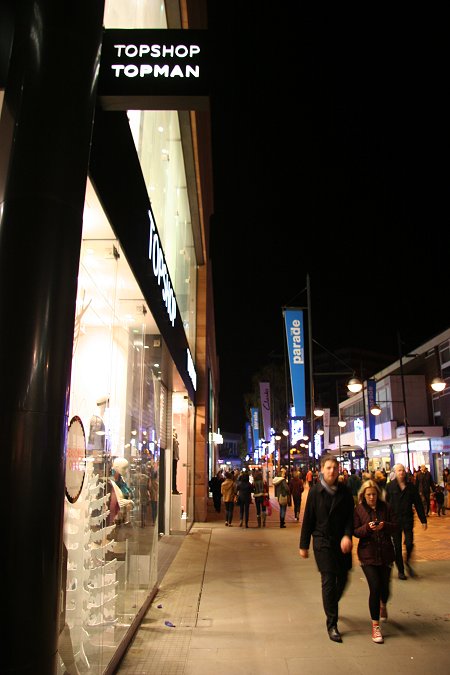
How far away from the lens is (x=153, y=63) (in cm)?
418

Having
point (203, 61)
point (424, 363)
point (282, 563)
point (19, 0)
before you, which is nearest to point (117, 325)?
point (203, 61)

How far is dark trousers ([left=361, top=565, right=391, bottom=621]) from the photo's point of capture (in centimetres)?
593

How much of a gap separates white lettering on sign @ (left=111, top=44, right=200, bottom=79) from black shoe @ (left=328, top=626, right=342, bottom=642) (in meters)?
5.53

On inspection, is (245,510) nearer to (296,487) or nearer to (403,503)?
(296,487)

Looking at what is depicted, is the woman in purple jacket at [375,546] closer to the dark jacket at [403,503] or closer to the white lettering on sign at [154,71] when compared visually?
the dark jacket at [403,503]

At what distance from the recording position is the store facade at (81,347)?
9.64 feet

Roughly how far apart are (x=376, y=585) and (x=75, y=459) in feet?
12.0

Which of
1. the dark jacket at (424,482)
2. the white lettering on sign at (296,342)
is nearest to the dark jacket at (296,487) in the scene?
→ the white lettering on sign at (296,342)

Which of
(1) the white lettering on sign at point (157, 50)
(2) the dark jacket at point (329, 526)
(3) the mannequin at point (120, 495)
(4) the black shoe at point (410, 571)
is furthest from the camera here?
(4) the black shoe at point (410, 571)

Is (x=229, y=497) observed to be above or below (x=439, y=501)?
above

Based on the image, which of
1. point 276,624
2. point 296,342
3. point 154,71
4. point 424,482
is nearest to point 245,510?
point 296,342

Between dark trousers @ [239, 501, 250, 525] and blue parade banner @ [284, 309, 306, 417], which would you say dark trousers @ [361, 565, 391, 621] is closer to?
dark trousers @ [239, 501, 250, 525]

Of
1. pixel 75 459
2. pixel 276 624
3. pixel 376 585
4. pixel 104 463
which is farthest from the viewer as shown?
pixel 276 624

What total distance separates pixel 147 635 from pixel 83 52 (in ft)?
19.0
